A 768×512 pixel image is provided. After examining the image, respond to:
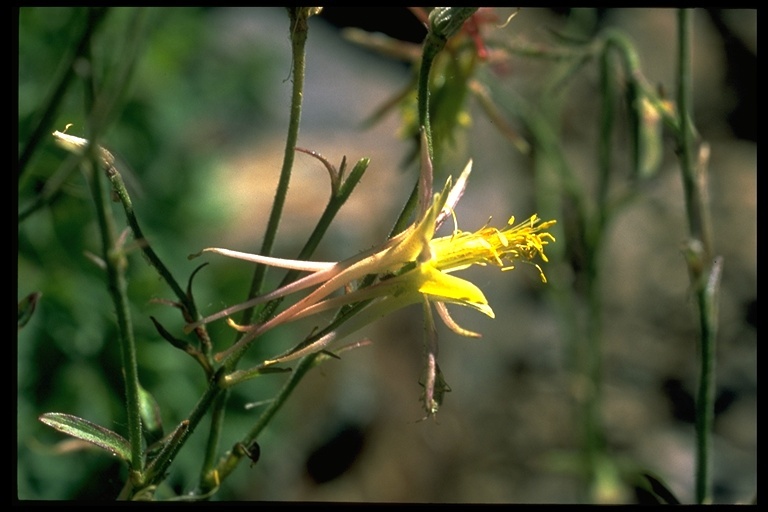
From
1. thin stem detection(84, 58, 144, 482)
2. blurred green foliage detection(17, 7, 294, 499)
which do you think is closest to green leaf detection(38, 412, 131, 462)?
thin stem detection(84, 58, 144, 482)

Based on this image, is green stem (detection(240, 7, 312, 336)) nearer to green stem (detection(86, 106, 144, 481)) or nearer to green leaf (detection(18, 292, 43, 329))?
green stem (detection(86, 106, 144, 481))

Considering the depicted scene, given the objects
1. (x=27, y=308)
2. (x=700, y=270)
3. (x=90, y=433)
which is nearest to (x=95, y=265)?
(x=27, y=308)

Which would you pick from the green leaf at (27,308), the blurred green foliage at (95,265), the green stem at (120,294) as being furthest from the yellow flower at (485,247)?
the blurred green foliage at (95,265)

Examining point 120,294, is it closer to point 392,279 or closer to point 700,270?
point 392,279

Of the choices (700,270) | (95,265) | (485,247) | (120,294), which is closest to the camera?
(120,294)

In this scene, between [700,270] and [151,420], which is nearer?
[151,420]
